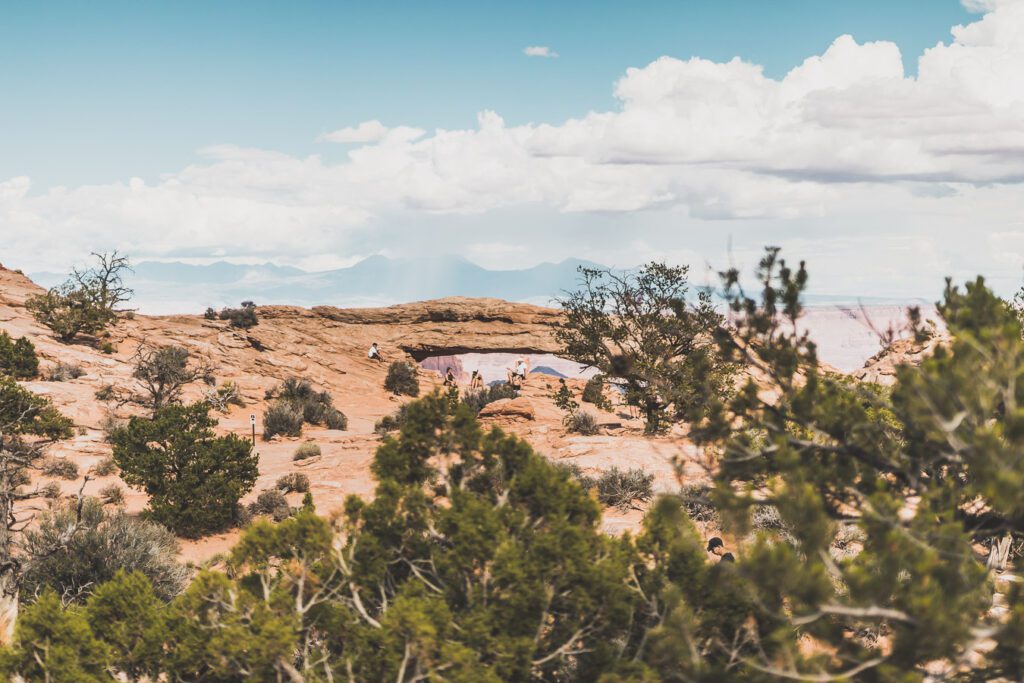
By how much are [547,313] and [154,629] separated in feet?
131

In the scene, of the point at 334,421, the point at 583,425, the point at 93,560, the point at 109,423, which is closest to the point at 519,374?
the point at 334,421

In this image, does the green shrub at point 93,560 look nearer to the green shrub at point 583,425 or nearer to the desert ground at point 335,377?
the desert ground at point 335,377

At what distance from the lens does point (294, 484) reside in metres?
18.3

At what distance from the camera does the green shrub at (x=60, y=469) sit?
18781 mm

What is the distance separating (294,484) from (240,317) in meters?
29.3

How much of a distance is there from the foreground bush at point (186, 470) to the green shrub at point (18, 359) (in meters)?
13.1

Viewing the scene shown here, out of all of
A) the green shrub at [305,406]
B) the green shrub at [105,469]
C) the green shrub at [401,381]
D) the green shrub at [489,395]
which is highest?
the green shrub at [105,469]

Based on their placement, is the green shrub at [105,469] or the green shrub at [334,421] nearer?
the green shrub at [105,469]

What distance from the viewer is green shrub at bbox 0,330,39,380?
87.0 feet

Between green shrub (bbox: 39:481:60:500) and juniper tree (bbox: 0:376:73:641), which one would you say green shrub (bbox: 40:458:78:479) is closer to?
juniper tree (bbox: 0:376:73:641)

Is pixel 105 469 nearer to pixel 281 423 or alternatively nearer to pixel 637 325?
pixel 281 423

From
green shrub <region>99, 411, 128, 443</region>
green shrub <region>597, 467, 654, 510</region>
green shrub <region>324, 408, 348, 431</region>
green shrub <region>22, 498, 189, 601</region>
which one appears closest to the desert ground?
green shrub <region>99, 411, 128, 443</region>

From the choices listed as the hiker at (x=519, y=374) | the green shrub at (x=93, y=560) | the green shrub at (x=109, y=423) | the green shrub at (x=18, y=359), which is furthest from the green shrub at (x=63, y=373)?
the hiker at (x=519, y=374)

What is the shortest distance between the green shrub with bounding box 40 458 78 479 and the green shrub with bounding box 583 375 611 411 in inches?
597
